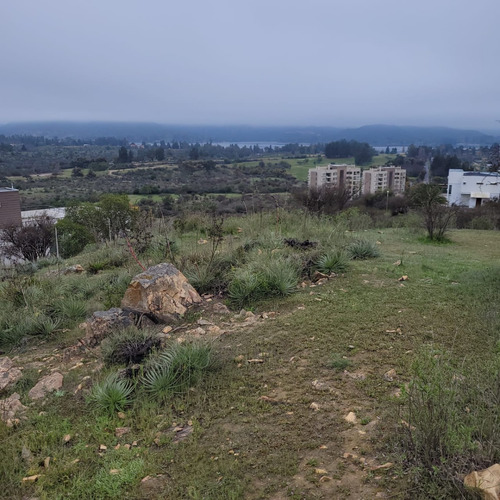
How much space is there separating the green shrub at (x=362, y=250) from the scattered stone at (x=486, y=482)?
602 cm

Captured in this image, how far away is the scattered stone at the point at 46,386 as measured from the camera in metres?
4.14

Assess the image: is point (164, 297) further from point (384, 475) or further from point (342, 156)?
point (342, 156)

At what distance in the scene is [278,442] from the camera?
10.2ft

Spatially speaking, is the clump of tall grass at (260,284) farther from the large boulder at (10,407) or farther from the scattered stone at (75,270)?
the scattered stone at (75,270)

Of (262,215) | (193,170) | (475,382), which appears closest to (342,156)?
(193,170)

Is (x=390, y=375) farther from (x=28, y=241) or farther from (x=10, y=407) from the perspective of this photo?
(x=28, y=241)

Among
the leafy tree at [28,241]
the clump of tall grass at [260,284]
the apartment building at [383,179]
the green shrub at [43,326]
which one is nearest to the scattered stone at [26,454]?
the green shrub at [43,326]

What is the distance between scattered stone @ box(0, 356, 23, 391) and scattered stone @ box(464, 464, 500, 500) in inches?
154

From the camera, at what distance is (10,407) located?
391cm

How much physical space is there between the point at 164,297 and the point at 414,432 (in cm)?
359

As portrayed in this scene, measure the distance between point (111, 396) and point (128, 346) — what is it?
774 millimetres

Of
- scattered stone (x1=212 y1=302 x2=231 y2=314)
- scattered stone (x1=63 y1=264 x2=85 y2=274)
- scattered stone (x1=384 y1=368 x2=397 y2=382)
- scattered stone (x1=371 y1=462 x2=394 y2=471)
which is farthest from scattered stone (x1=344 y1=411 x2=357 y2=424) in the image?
scattered stone (x1=63 y1=264 x2=85 y2=274)

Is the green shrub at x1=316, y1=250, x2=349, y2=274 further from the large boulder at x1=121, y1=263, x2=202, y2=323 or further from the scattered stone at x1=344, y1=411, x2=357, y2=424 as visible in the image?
the scattered stone at x1=344, y1=411, x2=357, y2=424

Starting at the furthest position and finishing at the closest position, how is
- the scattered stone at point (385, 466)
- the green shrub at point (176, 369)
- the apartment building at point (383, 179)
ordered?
the apartment building at point (383, 179) → the green shrub at point (176, 369) → the scattered stone at point (385, 466)
